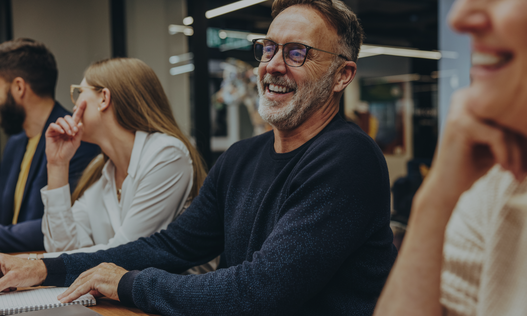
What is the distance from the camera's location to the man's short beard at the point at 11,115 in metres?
2.46

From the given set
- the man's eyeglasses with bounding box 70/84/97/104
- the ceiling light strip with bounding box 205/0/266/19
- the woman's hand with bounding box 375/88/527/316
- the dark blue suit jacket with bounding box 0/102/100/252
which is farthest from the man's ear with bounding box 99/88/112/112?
the ceiling light strip with bounding box 205/0/266/19

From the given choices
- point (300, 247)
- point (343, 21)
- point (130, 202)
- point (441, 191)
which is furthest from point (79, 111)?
point (441, 191)

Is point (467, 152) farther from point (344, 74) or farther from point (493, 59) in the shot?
point (344, 74)

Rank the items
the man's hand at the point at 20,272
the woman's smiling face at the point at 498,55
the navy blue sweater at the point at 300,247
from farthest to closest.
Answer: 1. the man's hand at the point at 20,272
2. the navy blue sweater at the point at 300,247
3. the woman's smiling face at the point at 498,55

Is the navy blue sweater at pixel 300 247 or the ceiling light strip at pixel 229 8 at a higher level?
the ceiling light strip at pixel 229 8

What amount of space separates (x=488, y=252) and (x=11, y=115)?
2517 millimetres

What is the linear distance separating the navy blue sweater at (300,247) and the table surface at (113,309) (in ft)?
0.10

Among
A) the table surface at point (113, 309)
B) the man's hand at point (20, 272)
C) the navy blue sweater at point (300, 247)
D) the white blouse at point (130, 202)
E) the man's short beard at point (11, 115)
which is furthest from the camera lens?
the man's short beard at point (11, 115)

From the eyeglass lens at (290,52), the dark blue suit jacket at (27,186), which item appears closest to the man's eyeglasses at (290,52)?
the eyeglass lens at (290,52)

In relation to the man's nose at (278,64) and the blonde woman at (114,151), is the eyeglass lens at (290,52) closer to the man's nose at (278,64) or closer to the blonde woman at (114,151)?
the man's nose at (278,64)

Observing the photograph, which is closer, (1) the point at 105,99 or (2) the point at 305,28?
(2) the point at 305,28

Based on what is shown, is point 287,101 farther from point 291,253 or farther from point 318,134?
point 291,253

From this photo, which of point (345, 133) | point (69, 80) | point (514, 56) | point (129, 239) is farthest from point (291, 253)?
Result: point (69, 80)

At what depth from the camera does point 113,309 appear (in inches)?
45.3
